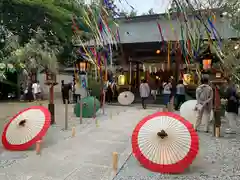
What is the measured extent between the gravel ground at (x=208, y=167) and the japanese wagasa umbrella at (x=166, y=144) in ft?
0.49

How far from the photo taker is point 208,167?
3.80 meters

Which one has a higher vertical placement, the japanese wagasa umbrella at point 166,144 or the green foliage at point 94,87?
the green foliage at point 94,87

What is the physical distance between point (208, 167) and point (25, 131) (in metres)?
3.65

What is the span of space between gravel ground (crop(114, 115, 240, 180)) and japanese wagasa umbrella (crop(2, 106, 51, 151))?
1922 mm

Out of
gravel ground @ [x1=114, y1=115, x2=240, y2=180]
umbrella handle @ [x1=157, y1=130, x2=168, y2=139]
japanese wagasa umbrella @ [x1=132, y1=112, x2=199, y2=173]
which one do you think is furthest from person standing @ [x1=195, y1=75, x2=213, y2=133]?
umbrella handle @ [x1=157, y1=130, x2=168, y2=139]

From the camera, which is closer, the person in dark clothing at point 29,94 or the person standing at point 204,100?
the person standing at point 204,100

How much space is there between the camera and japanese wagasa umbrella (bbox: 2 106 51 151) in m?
4.44

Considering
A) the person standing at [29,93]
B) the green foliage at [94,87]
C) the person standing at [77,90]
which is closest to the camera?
the person standing at [77,90]

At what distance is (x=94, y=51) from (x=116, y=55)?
4919mm

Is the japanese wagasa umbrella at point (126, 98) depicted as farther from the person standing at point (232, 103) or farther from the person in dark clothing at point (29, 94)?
the person standing at point (232, 103)

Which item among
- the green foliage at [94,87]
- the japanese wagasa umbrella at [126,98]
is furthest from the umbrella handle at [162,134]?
the green foliage at [94,87]

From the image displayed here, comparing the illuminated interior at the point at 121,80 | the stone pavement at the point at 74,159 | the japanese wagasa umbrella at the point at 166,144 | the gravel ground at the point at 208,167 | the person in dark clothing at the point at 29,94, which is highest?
the illuminated interior at the point at 121,80

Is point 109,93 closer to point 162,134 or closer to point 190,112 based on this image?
point 190,112

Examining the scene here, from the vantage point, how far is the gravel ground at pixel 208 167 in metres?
3.40
